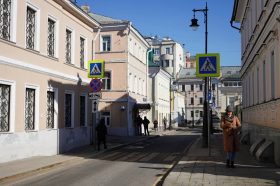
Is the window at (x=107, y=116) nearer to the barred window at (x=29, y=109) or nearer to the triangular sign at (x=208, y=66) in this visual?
the barred window at (x=29, y=109)

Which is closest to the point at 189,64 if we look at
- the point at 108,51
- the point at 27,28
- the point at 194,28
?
the point at 108,51

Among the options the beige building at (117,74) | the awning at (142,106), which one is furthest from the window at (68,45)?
the awning at (142,106)

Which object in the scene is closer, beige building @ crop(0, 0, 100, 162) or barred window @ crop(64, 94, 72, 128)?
Result: beige building @ crop(0, 0, 100, 162)

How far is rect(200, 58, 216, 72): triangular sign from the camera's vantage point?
15008 mm

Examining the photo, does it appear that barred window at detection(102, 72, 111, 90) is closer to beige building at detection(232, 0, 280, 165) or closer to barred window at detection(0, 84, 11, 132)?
beige building at detection(232, 0, 280, 165)

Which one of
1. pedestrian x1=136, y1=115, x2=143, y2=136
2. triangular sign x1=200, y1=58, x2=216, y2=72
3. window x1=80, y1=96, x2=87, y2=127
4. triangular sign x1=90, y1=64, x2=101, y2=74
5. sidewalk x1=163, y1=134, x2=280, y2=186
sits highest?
triangular sign x1=90, y1=64, x2=101, y2=74

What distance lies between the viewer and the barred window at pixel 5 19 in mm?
14523

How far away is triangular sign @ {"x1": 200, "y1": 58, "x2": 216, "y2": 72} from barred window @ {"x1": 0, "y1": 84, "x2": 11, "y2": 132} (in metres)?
6.88

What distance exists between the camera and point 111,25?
117 feet

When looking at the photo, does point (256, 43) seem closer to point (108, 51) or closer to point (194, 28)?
point (194, 28)

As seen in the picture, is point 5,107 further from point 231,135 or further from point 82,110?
point 82,110

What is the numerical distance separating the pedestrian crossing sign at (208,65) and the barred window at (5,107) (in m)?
6.71

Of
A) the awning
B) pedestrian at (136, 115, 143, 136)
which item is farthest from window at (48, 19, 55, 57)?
the awning

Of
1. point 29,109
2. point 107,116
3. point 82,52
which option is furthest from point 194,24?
point 107,116
